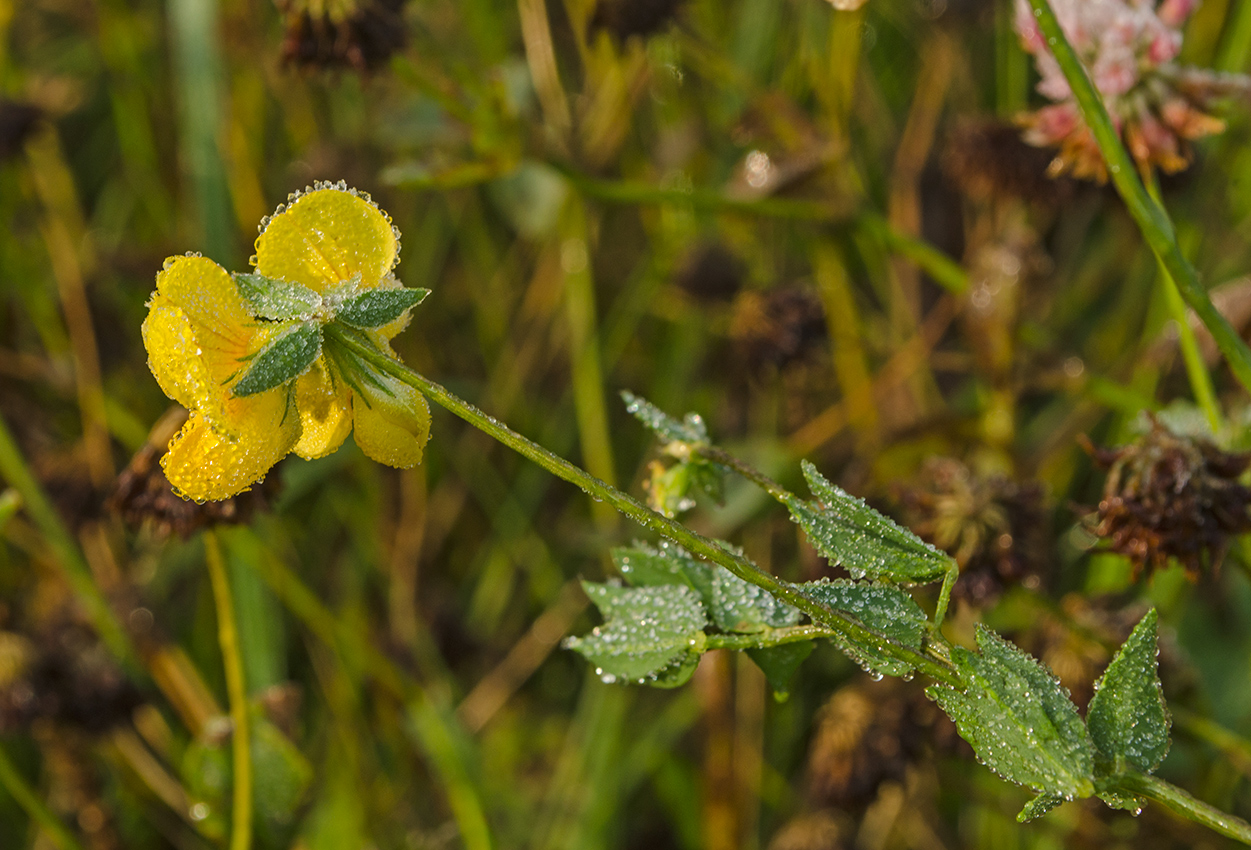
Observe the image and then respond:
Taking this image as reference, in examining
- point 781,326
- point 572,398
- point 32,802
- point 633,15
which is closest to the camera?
point 32,802

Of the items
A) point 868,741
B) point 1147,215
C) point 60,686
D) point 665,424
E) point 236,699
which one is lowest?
point 60,686

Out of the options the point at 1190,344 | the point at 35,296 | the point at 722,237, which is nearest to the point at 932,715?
the point at 1190,344

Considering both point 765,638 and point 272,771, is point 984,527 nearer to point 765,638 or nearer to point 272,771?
point 765,638

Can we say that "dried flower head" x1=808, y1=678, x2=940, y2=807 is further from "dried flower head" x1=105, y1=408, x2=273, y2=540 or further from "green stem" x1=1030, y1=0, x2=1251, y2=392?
"dried flower head" x1=105, y1=408, x2=273, y2=540

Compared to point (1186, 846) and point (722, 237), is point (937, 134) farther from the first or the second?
point (1186, 846)

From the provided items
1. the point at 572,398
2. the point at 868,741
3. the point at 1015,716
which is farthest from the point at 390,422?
the point at 572,398

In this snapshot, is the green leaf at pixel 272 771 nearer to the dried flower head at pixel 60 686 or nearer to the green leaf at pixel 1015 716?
the dried flower head at pixel 60 686

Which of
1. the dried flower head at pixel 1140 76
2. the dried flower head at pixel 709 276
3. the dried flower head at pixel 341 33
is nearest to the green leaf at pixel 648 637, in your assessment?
the dried flower head at pixel 1140 76
